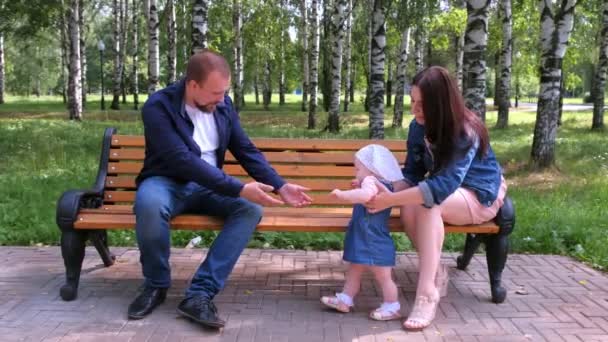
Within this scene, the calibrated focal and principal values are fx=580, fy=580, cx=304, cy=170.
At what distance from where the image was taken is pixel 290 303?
3.62 m

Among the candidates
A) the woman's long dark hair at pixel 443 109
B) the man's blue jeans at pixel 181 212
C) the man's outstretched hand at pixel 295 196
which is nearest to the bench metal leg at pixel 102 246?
the man's blue jeans at pixel 181 212

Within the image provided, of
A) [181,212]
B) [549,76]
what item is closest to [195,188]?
[181,212]

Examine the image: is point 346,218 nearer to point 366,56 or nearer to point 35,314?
point 35,314

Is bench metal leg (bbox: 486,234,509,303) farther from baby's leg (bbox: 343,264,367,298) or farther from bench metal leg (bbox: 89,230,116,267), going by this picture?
bench metal leg (bbox: 89,230,116,267)

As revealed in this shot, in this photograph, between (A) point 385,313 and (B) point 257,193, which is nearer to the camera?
(B) point 257,193

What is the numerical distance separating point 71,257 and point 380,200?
1.93 meters

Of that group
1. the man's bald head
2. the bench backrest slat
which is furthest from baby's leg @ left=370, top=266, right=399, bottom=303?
the man's bald head

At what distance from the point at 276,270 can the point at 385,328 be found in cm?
124

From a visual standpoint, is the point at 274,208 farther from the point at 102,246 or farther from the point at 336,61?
the point at 336,61

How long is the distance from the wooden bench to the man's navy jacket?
0.30 m

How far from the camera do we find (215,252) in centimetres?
336

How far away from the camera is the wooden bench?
11.5ft

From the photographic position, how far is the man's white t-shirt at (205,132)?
11.8 ft

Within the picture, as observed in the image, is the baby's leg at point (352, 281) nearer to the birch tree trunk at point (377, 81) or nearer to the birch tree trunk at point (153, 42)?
the birch tree trunk at point (377, 81)
